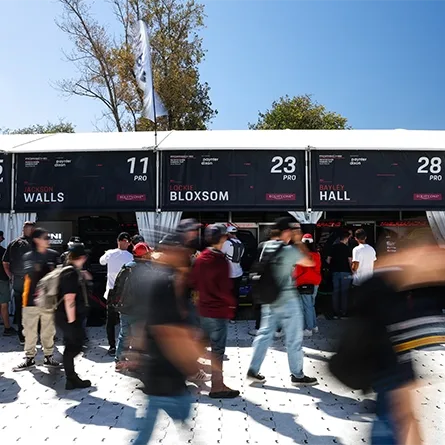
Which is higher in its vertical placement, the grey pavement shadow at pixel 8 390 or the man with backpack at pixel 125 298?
the man with backpack at pixel 125 298

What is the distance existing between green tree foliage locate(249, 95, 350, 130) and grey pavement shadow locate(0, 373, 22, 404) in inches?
1058

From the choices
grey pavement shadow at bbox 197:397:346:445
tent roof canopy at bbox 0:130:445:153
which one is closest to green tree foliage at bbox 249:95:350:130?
tent roof canopy at bbox 0:130:445:153

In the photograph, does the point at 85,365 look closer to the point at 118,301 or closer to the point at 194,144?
the point at 118,301

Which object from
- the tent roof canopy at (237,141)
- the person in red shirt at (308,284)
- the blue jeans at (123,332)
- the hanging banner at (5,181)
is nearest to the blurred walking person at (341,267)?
the person in red shirt at (308,284)

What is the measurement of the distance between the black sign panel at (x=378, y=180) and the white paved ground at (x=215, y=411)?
436 centimetres

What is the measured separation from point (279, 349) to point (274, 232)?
247 cm

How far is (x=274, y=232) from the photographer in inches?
213

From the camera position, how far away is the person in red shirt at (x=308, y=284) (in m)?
7.11

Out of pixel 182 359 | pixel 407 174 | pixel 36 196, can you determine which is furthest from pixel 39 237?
pixel 407 174

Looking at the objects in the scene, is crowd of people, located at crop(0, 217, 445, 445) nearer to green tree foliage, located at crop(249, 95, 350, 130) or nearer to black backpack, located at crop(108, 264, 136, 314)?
black backpack, located at crop(108, 264, 136, 314)

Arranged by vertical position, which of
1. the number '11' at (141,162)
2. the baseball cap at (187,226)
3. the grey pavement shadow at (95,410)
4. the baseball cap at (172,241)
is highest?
the number '11' at (141,162)

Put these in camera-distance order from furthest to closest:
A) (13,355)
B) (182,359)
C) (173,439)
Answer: (13,355) → (173,439) → (182,359)

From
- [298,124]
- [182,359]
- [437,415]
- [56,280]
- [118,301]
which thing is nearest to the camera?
[182,359]

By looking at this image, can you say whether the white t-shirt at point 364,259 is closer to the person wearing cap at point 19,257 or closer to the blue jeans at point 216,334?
the blue jeans at point 216,334
